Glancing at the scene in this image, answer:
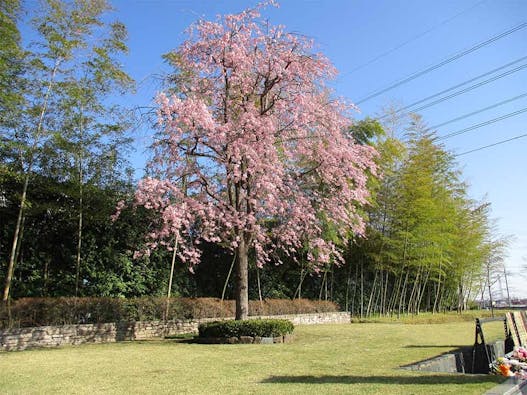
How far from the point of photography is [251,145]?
9.33 meters

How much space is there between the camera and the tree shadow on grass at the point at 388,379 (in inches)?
186

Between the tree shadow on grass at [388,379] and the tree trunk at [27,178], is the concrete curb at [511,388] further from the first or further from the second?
the tree trunk at [27,178]

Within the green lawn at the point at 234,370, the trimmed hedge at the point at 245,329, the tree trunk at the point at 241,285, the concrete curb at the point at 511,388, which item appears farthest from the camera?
the tree trunk at the point at 241,285

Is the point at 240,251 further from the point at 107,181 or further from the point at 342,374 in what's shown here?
the point at 342,374

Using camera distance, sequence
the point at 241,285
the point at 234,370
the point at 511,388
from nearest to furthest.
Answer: the point at 511,388, the point at 234,370, the point at 241,285

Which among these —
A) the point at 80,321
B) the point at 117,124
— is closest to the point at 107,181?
the point at 117,124

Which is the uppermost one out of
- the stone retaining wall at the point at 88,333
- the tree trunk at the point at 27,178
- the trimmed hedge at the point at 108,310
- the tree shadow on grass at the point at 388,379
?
the tree trunk at the point at 27,178

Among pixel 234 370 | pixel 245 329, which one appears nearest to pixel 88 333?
pixel 245 329

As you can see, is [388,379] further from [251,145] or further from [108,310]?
[108,310]

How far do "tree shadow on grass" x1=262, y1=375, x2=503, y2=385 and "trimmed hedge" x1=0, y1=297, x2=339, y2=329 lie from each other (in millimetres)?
5759

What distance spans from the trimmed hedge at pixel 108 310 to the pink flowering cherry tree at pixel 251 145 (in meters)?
1.73

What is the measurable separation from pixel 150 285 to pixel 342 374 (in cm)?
837

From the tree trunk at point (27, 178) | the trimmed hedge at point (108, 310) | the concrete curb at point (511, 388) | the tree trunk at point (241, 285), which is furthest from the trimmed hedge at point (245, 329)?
the concrete curb at point (511, 388)

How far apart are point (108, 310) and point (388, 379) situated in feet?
22.8
